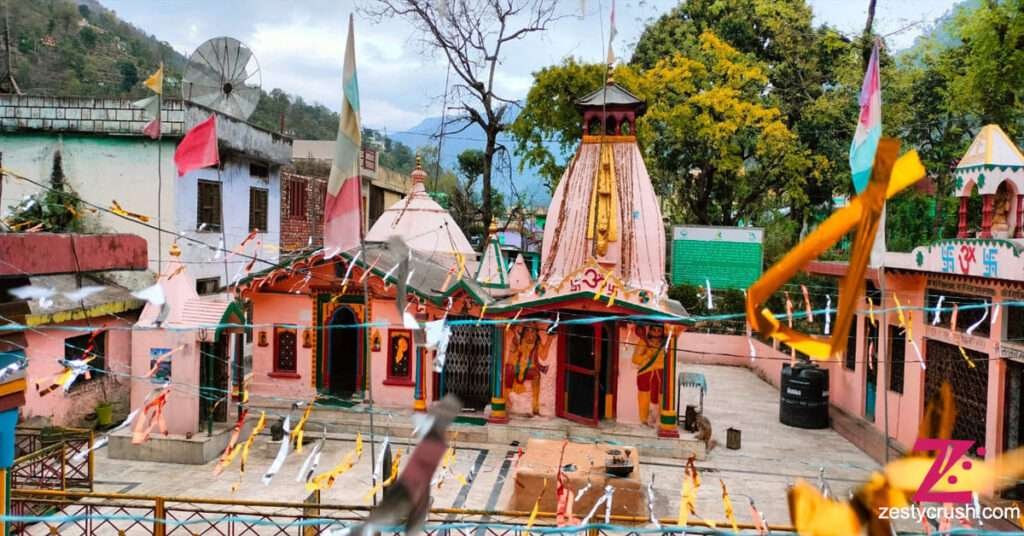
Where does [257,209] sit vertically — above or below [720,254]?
above

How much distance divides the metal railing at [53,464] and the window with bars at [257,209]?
935cm

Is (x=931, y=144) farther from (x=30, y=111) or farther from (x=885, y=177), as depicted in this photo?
(x=30, y=111)

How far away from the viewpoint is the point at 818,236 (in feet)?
8.28

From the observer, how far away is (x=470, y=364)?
18.0m

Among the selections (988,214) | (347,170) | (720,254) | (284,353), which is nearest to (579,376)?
(284,353)

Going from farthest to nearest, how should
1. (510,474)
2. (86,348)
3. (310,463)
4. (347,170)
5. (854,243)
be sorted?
(86,348), (510,474), (310,463), (347,170), (854,243)

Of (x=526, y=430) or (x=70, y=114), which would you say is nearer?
(x=526, y=430)

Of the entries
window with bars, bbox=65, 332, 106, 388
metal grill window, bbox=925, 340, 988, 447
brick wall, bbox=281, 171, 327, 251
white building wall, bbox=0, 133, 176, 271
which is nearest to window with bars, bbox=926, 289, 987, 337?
metal grill window, bbox=925, 340, 988, 447

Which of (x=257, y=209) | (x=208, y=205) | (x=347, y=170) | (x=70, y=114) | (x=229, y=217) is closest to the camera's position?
(x=347, y=170)

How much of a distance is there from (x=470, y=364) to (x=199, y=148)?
957cm

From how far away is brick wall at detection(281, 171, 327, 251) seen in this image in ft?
84.4

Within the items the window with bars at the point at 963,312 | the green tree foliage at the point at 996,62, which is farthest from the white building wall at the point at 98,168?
the green tree foliage at the point at 996,62

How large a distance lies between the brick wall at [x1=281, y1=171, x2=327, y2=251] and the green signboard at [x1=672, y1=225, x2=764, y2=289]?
11970 millimetres

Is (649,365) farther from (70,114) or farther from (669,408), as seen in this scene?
(70,114)
